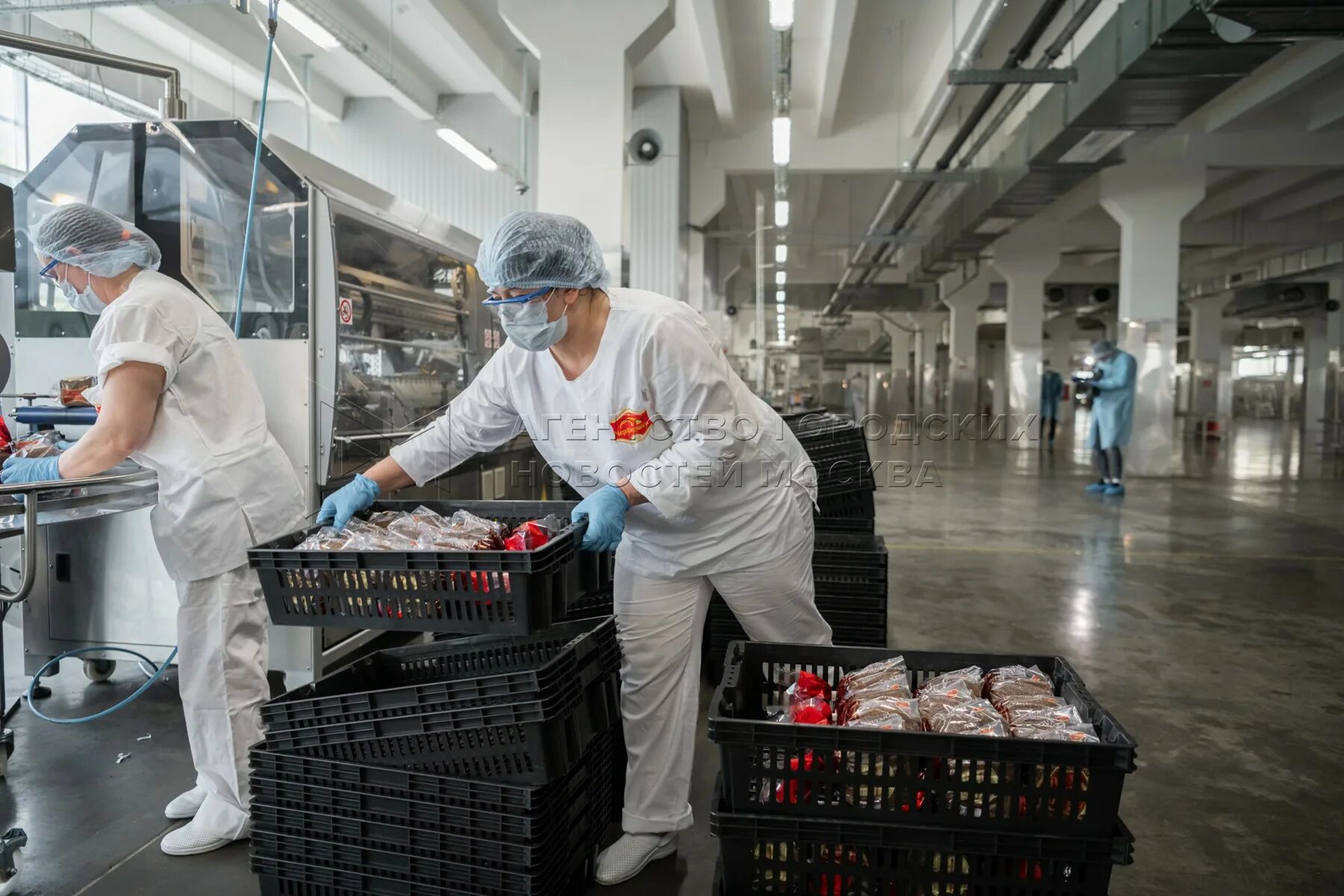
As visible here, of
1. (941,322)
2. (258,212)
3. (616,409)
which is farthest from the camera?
(941,322)

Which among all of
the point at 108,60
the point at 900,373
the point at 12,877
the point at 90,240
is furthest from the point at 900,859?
the point at 900,373

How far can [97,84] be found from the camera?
6.90 metres

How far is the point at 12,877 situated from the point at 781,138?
7112 mm

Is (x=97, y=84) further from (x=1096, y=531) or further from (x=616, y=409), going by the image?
(x=1096, y=531)

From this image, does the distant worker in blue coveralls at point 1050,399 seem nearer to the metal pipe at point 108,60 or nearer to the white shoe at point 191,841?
the metal pipe at point 108,60

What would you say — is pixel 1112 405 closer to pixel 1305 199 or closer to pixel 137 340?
pixel 1305 199

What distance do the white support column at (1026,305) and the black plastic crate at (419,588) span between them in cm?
1399

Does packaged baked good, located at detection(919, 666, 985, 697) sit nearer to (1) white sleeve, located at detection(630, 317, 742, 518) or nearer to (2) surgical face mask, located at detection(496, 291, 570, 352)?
(1) white sleeve, located at detection(630, 317, 742, 518)

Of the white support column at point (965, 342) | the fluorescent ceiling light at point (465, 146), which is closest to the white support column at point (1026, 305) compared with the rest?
the white support column at point (965, 342)

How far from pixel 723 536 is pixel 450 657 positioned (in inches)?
28.9

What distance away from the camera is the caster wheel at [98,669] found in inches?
132

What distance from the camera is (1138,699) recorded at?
3.27 metres

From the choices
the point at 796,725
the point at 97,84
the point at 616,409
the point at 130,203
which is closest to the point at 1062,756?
the point at 796,725

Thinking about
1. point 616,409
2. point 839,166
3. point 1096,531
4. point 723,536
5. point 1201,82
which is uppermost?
point 839,166
